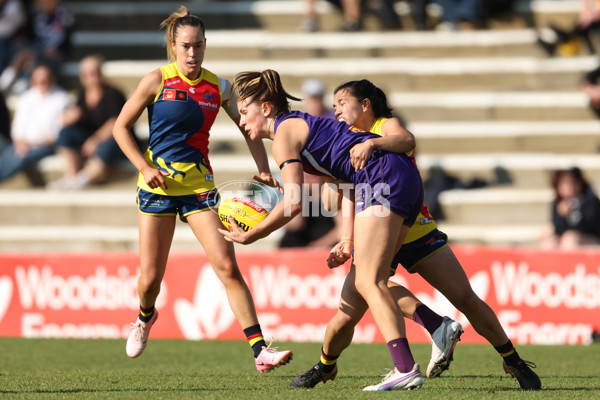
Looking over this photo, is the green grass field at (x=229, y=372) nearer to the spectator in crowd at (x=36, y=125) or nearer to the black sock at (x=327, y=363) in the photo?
the black sock at (x=327, y=363)

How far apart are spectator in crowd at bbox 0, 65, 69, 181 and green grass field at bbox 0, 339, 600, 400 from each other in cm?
466

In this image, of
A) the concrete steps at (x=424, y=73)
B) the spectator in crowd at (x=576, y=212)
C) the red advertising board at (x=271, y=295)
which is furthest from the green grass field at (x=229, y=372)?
the concrete steps at (x=424, y=73)

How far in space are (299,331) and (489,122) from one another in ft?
18.1

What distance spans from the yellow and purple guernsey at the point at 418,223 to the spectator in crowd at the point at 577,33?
9634 millimetres

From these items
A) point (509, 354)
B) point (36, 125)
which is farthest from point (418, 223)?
point (36, 125)

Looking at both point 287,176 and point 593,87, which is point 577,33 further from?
point 287,176

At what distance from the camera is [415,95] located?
1470 centimetres

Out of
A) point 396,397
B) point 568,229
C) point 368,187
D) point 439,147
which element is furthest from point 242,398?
point 439,147

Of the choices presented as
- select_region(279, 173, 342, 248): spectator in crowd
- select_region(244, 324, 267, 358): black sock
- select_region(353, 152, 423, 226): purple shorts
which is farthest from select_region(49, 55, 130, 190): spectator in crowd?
select_region(353, 152, 423, 226): purple shorts

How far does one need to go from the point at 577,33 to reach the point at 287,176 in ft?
35.1

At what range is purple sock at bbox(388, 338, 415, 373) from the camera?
17.4 ft

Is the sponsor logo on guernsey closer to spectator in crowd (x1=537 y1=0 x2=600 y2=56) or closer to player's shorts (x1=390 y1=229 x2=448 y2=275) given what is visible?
player's shorts (x1=390 y1=229 x2=448 y2=275)

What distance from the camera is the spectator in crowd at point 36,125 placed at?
13.8 m

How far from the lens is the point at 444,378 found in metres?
6.62
